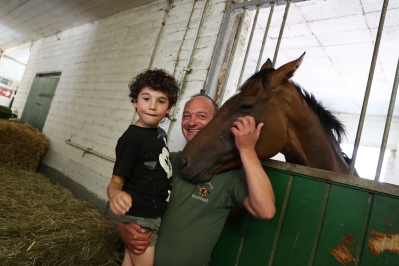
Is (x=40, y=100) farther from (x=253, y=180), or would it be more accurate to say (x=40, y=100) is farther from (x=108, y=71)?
(x=253, y=180)

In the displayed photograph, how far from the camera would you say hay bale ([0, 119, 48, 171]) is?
13.8 ft

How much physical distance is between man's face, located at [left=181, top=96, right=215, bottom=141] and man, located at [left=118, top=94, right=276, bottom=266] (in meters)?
0.39

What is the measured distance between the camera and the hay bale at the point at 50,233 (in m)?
1.66

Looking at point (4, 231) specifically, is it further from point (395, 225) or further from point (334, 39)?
point (334, 39)

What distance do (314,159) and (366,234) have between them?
0.53m

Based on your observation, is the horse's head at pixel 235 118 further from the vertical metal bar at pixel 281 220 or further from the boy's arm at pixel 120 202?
the boy's arm at pixel 120 202

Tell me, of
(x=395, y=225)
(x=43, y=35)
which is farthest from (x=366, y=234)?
(x=43, y=35)

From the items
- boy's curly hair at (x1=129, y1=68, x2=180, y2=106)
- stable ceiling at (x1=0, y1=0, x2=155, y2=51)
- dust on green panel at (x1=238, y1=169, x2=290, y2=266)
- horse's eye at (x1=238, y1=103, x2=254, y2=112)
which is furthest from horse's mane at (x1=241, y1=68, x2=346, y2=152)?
stable ceiling at (x1=0, y1=0, x2=155, y2=51)

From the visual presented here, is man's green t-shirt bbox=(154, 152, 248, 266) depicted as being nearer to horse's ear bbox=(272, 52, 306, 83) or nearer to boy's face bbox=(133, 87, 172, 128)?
boy's face bbox=(133, 87, 172, 128)

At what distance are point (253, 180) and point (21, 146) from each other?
5034 mm

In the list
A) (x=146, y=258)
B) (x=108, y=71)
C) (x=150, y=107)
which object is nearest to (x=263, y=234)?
(x=146, y=258)

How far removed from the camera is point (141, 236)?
3.50 ft

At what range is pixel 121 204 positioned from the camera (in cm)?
90

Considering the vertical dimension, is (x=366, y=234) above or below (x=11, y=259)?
above
